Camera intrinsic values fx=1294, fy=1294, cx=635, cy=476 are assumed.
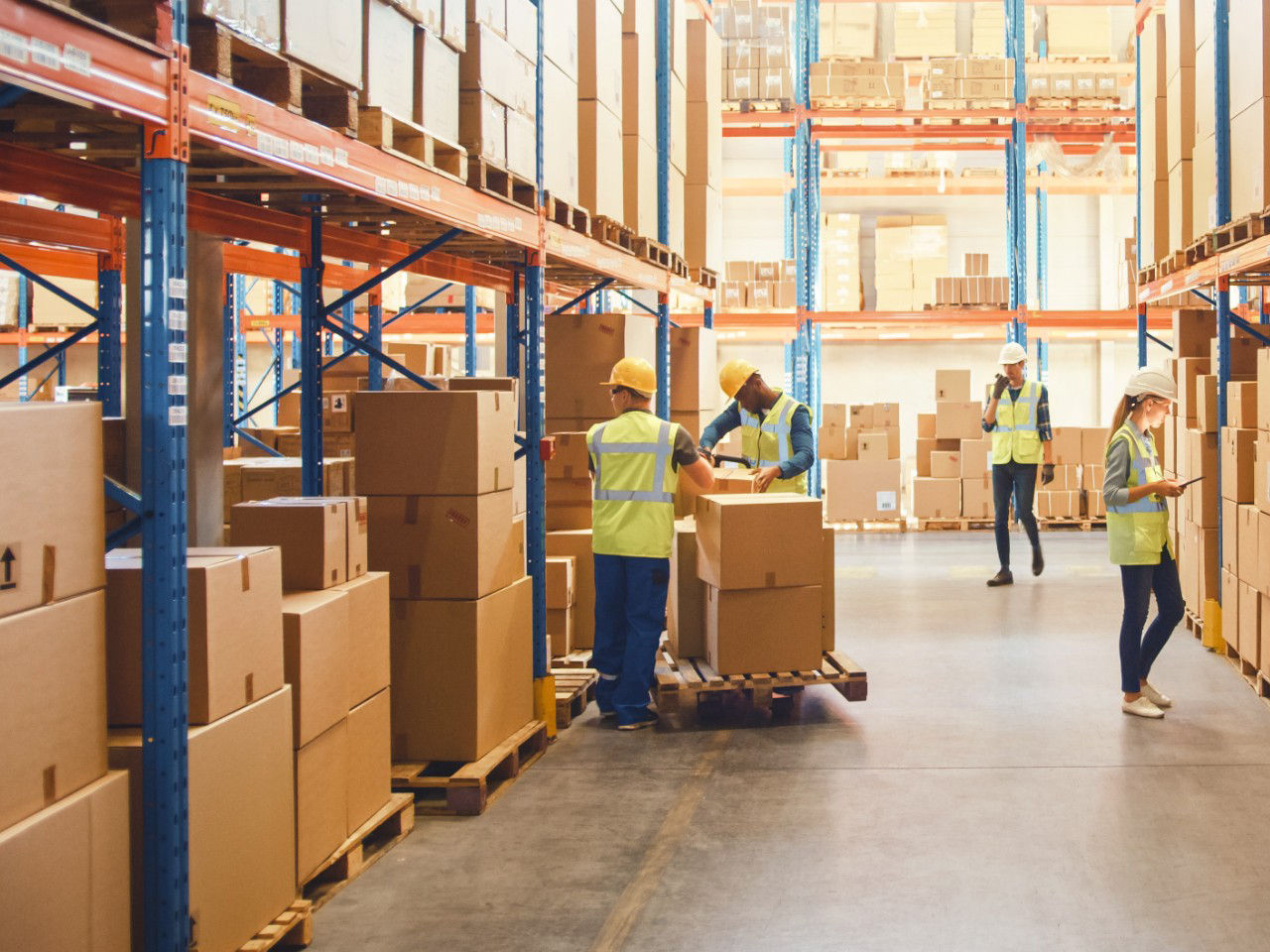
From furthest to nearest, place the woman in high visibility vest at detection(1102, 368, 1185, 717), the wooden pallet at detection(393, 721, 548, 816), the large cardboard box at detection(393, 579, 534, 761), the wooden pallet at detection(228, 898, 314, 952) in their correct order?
the woman in high visibility vest at detection(1102, 368, 1185, 717), the large cardboard box at detection(393, 579, 534, 761), the wooden pallet at detection(393, 721, 548, 816), the wooden pallet at detection(228, 898, 314, 952)

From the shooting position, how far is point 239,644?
3.44 meters

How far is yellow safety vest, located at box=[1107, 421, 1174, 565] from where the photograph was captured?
6.02 meters

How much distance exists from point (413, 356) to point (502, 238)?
27.3ft

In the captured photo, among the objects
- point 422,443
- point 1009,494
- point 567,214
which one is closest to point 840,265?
point 1009,494

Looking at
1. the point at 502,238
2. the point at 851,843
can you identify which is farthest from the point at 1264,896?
the point at 502,238

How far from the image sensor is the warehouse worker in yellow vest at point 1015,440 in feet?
34.9

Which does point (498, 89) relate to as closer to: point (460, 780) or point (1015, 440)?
point (460, 780)

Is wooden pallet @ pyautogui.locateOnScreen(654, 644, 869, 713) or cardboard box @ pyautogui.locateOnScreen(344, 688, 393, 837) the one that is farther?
wooden pallet @ pyautogui.locateOnScreen(654, 644, 869, 713)

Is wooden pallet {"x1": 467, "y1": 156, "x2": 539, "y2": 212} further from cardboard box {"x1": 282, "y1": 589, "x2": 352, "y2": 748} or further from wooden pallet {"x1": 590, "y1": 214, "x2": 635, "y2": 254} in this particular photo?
cardboard box {"x1": 282, "y1": 589, "x2": 352, "y2": 748}

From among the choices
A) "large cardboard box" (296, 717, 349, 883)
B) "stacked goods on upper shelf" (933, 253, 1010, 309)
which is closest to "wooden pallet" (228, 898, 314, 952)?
"large cardboard box" (296, 717, 349, 883)

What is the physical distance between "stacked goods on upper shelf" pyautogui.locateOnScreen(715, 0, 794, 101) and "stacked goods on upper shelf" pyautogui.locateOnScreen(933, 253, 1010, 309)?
297 cm

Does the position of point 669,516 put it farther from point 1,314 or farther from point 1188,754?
point 1,314

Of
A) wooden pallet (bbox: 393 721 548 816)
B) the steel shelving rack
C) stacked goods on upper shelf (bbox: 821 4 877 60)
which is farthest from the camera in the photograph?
stacked goods on upper shelf (bbox: 821 4 877 60)

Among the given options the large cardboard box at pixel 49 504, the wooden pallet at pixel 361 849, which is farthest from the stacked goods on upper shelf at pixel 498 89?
the large cardboard box at pixel 49 504
